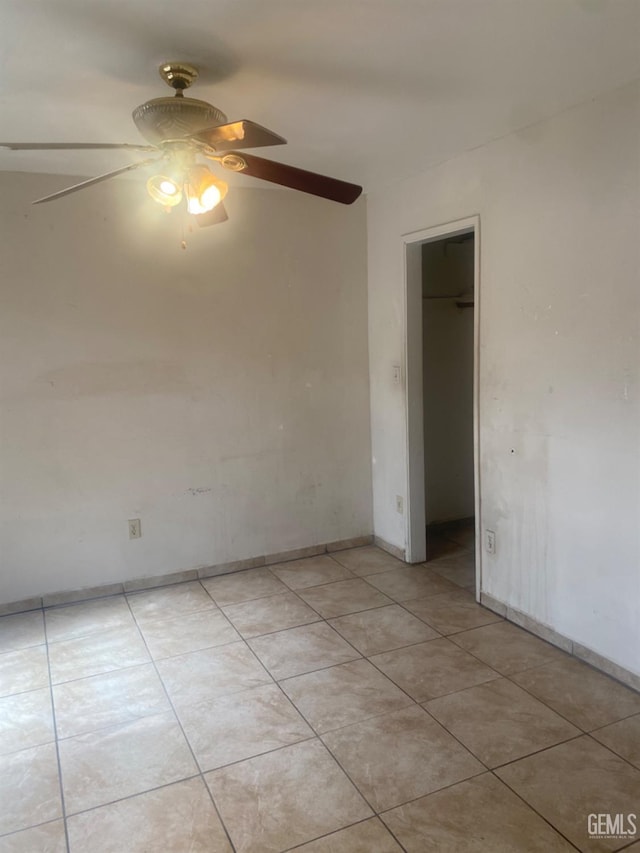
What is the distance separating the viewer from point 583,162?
2.51m

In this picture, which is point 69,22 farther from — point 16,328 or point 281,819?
point 281,819

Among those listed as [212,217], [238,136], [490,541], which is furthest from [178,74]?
[490,541]

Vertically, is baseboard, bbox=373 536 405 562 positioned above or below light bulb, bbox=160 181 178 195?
below

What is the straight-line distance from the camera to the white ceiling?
1.74m

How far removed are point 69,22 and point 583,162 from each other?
6.42ft

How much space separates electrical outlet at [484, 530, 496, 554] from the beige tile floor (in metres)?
0.34

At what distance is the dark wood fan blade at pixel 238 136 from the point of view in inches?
68.8

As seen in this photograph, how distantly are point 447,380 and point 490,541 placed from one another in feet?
5.31

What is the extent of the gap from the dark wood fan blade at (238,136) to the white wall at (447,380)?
2654 mm

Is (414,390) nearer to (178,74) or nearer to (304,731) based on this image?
(304,731)

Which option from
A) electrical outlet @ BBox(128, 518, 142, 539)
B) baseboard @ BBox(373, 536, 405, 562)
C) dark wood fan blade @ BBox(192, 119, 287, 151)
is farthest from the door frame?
dark wood fan blade @ BBox(192, 119, 287, 151)

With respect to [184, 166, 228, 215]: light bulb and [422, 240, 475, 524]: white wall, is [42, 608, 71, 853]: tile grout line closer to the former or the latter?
[184, 166, 228, 215]: light bulb

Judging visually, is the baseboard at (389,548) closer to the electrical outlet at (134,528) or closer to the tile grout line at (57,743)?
the electrical outlet at (134,528)

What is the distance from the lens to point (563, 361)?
268 cm
